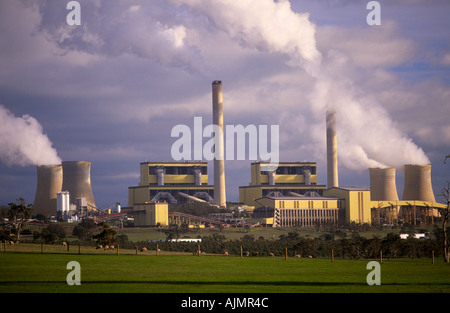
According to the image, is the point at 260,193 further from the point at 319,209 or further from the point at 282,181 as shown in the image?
the point at 319,209

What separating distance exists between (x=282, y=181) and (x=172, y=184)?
25.7 meters

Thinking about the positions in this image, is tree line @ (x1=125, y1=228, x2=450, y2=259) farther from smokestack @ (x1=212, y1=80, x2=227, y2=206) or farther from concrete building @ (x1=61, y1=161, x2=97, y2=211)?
smokestack @ (x1=212, y1=80, x2=227, y2=206)

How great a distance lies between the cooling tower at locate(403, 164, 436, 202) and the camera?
124625 millimetres

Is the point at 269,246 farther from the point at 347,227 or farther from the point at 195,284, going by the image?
the point at 195,284

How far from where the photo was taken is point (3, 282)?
24.0m

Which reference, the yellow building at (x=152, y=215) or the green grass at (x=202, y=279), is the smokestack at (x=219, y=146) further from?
the green grass at (x=202, y=279)

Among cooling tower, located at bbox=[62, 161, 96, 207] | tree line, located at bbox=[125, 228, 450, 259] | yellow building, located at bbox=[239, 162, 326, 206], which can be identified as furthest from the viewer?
yellow building, located at bbox=[239, 162, 326, 206]

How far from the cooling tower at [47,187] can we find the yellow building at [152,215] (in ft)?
45.4

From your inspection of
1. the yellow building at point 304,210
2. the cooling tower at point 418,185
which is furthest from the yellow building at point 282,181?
the cooling tower at point 418,185

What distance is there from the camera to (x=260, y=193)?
5930 inches

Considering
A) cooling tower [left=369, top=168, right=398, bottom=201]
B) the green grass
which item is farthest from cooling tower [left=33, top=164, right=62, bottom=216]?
the green grass

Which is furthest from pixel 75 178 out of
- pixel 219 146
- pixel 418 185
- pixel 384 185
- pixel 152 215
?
pixel 418 185

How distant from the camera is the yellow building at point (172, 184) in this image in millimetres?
146875
